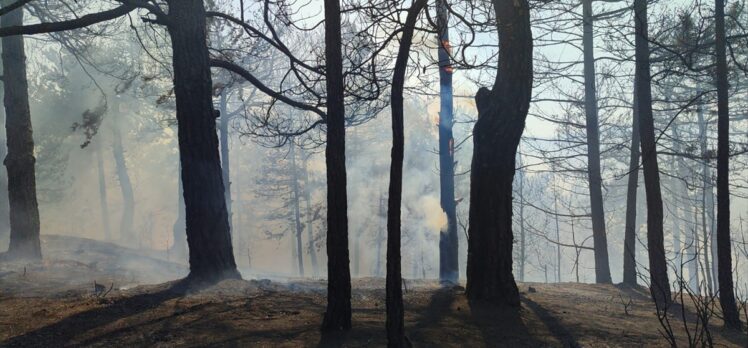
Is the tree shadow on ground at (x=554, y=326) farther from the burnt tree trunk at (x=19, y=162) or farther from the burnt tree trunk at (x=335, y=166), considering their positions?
the burnt tree trunk at (x=19, y=162)

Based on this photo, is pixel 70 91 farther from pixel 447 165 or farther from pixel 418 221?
pixel 447 165

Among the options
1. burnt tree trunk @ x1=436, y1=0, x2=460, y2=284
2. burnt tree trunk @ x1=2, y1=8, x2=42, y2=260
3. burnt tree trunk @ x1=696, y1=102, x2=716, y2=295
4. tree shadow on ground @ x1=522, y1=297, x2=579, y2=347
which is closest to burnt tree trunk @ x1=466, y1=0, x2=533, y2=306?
tree shadow on ground @ x1=522, y1=297, x2=579, y2=347

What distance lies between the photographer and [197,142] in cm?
750

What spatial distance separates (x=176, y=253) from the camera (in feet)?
86.6

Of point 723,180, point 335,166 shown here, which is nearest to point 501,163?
point 335,166

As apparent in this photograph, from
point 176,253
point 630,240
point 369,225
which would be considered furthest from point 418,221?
point 630,240

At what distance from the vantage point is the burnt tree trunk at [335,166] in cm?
490

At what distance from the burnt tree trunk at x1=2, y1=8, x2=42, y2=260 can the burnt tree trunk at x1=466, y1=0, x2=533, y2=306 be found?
901 cm

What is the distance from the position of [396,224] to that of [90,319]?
3464 mm

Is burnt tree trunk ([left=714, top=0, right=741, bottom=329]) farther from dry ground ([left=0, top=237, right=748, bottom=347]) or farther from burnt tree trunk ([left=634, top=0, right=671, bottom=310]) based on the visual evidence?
burnt tree trunk ([left=634, top=0, right=671, bottom=310])

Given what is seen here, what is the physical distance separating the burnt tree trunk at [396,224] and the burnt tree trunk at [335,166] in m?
0.55

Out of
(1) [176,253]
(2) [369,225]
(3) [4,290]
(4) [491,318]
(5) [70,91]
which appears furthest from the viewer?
(2) [369,225]

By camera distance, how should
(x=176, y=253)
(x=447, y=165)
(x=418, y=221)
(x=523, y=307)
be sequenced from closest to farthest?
(x=523, y=307) < (x=447, y=165) < (x=176, y=253) < (x=418, y=221)

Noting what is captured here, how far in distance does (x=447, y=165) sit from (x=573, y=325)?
8.02 meters
